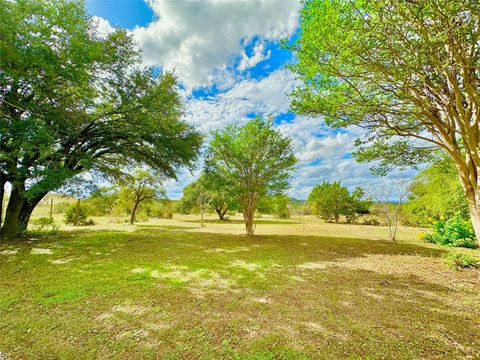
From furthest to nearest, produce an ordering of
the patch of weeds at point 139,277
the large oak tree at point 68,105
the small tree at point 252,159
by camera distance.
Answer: the small tree at point 252,159 < the large oak tree at point 68,105 < the patch of weeds at point 139,277

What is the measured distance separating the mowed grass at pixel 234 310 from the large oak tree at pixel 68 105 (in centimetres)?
362

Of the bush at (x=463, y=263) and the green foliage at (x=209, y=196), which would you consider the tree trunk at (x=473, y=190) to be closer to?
the bush at (x=463, y=263)

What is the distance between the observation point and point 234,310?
120 inches

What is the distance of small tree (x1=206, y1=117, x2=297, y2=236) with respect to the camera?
10.4 meters

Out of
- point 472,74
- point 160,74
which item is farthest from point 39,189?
point 472,74

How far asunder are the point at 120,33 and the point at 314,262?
11782 mm

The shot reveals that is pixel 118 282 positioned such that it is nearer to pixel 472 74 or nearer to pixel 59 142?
pixel 59 142

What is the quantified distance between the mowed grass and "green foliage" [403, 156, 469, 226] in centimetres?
583

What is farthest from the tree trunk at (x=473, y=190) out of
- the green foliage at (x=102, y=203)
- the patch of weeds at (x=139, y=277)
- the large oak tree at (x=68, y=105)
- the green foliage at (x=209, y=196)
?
the green foliage at (x=102, y=203)

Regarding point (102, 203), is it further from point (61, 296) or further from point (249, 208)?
point (61, 296)

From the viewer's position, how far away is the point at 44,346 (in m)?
2.19

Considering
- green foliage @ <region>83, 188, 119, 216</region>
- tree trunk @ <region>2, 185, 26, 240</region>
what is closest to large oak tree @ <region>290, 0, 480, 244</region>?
tree trunk @ <region>2, 185, 26, 240</region>

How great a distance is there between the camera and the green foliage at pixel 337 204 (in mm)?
25281

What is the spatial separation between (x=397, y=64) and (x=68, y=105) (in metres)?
11.1
